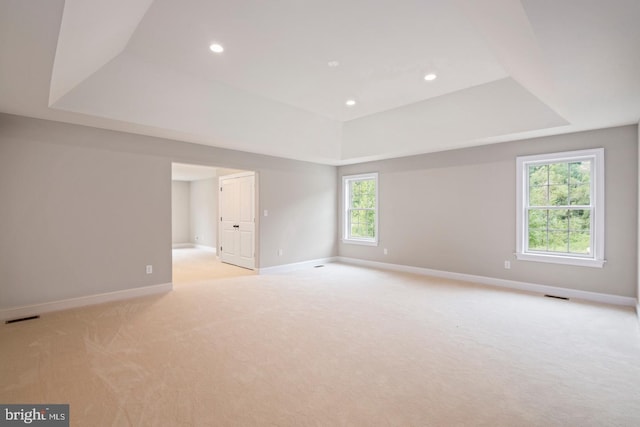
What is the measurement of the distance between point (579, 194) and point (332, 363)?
4366 millimetres

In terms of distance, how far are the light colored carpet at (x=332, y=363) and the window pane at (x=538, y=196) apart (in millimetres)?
1461

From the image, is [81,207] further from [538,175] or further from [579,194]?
[579,194]

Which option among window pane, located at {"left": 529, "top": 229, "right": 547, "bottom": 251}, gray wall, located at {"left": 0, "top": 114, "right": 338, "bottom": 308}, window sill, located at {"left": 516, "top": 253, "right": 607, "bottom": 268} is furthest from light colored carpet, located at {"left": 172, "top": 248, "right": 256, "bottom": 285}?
window pane, located at {"left": 529, "top": 229, "right": 547, "bottom": 251}

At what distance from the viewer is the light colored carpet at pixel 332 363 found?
6.17 feet

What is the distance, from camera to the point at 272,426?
68.7 inches

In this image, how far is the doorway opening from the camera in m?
6.40

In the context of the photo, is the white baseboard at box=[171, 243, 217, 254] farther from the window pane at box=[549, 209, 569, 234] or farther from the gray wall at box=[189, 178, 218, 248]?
the window pane at box=[549, 209, 569, 234]

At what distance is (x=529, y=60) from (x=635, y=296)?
12.2 feet

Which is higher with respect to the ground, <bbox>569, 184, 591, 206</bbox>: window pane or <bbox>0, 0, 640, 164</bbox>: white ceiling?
<bbox>0, 0, 640, 164</bbox>: white ceiling

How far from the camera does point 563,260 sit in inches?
175

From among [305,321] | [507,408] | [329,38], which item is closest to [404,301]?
[305,321]

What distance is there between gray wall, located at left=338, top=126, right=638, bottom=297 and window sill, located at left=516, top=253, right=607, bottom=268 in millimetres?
70

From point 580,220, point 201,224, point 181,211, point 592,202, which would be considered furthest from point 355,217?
point 181,211

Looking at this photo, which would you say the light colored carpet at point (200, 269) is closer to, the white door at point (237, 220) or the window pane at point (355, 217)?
the white door at point (237, 220)
